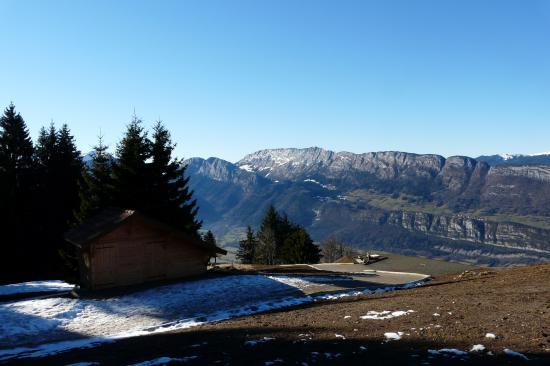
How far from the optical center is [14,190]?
43344mm

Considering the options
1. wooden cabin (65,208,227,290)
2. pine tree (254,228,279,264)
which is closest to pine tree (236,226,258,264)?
pine tree (254,228,279,264)

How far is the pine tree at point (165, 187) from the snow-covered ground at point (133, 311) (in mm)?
11801

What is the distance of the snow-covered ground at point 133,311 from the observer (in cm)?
1727

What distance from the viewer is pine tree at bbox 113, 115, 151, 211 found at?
116ft

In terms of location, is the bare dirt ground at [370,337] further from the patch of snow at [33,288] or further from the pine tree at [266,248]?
the pine tree at [266,248]

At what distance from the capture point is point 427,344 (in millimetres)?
11156

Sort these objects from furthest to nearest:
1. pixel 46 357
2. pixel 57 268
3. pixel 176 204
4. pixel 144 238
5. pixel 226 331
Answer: pixel 57 268
pixel 176 204
pixel 144 238
pixel 226 331
pixel 46 357

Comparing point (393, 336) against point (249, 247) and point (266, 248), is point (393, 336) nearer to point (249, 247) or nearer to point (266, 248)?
point (266, 248)

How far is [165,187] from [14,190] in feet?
55.1

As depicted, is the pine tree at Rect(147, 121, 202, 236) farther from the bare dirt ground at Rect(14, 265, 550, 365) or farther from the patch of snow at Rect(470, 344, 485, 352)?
the patch of snow at Rect(470, 344, 485, 352)

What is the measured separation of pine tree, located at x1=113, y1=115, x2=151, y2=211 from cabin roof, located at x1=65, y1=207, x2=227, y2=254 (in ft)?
19.4

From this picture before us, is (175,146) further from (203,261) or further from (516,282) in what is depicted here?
(516,282)

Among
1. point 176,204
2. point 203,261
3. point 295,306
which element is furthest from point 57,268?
point 295,306

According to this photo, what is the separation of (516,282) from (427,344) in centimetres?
1224
